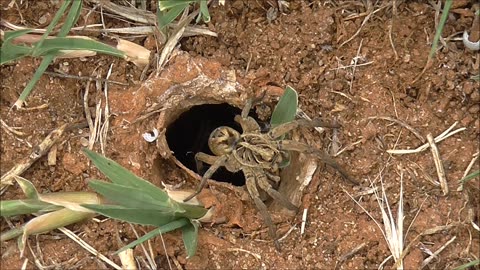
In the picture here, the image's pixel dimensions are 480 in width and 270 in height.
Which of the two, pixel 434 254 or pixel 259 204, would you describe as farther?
pixel 259 204

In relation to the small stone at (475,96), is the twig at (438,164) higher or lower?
lower

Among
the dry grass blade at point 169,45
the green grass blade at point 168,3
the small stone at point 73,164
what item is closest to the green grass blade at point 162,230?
the small stone at point 73,164

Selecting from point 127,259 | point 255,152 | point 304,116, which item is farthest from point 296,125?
point 127,259

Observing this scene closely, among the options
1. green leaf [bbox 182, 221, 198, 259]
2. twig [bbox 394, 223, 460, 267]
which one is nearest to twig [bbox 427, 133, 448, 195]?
twig [bbox 394, 223, 460, 267]

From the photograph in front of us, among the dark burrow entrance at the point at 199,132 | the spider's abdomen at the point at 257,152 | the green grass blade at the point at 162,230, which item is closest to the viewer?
the green grass blade at the point at 162,230

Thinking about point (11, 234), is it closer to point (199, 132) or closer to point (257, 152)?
point (257, 152)

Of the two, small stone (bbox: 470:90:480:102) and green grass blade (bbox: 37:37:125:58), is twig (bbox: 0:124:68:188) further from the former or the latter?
small stone (bbox: 470:90:480:102)

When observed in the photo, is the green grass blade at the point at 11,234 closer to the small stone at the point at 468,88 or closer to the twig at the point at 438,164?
the twig at the point at 438,164
